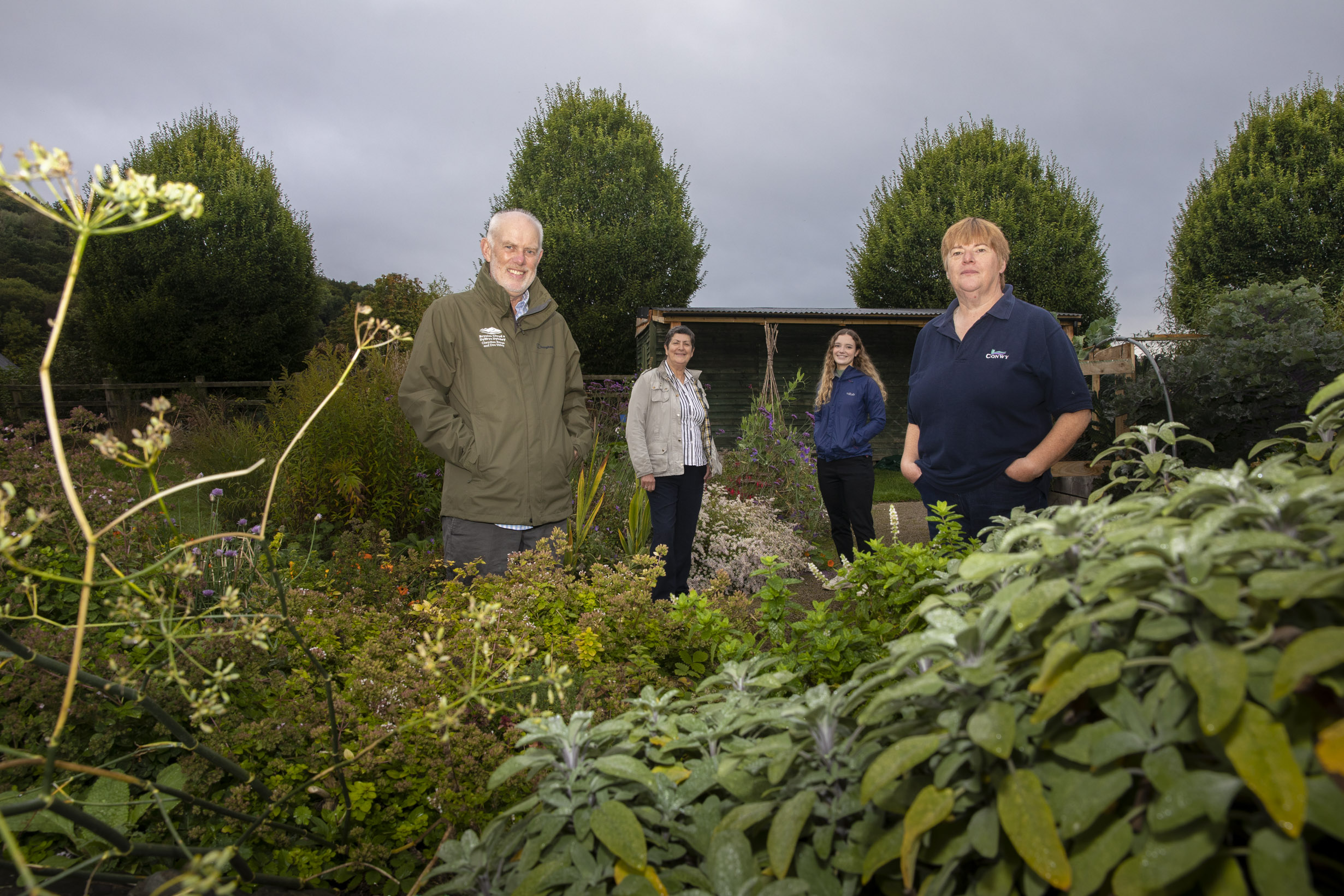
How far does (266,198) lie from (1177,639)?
65.7ft

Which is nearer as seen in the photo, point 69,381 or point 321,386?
point 321,386

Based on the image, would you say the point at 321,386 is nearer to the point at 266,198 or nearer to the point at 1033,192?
the point at 266,198

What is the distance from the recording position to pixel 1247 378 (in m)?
3.60

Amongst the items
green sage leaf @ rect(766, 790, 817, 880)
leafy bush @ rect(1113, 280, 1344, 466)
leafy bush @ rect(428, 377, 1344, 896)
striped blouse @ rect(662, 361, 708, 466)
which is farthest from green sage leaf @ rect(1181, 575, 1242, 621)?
striped blouse @ rect(662, 361, 708, 466)

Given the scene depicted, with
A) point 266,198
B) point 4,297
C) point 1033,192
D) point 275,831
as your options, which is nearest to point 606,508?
point 275,831

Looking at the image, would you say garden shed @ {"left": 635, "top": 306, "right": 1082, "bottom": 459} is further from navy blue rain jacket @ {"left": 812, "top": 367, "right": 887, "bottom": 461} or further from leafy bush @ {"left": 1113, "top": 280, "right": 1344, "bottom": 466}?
leafy bush @ {"left": 1113, "top": 280, "right": 1344, "bottom": 466}

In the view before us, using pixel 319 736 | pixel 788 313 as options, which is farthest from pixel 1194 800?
pixel 788 313

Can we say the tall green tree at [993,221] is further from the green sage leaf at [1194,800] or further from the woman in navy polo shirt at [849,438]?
A: the green sage leaf at [1194,800]

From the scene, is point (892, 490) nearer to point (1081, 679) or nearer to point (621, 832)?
point (621, 832)

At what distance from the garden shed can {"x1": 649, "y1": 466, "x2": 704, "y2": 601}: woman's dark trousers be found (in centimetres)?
1013

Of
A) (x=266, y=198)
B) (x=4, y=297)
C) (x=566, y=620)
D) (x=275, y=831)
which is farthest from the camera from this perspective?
(x=4, y=297)

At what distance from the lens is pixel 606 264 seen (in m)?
18.0

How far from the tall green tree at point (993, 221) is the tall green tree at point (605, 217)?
17.2 ft

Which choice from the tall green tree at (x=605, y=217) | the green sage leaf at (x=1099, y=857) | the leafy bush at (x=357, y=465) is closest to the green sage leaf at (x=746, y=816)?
the green sage leaf at (x=1099, y=857)
